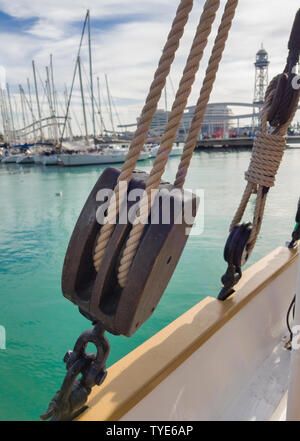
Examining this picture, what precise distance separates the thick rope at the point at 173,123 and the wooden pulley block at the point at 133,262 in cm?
1

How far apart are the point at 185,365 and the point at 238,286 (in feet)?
1.56

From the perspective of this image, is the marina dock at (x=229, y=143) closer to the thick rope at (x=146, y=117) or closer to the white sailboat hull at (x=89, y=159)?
the white sailboat hull at (x=89, y=159)

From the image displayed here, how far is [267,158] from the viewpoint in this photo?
1.01 metres

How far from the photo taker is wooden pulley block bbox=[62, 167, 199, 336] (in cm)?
46

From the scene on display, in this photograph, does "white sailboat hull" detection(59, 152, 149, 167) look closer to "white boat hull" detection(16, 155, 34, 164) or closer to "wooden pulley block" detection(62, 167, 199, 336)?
"white boat hull" detection(16, 155, 34, 164)

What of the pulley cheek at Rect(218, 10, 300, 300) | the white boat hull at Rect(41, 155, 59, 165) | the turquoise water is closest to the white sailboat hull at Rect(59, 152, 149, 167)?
the white boat hull at Rect(41, 155, 59, 165)

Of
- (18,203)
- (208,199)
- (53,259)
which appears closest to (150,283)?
(53,259)

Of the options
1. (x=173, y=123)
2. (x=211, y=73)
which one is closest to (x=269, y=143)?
(x=211, y=73)

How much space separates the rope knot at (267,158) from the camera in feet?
3.29

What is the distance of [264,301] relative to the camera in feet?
4.57

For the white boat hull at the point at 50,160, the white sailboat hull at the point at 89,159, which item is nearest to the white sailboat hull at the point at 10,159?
the white boat hull at the point at 50,160

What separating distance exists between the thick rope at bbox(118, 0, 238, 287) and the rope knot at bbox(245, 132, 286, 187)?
0.48 metres

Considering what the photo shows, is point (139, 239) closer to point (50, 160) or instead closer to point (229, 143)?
point (50, 160)
